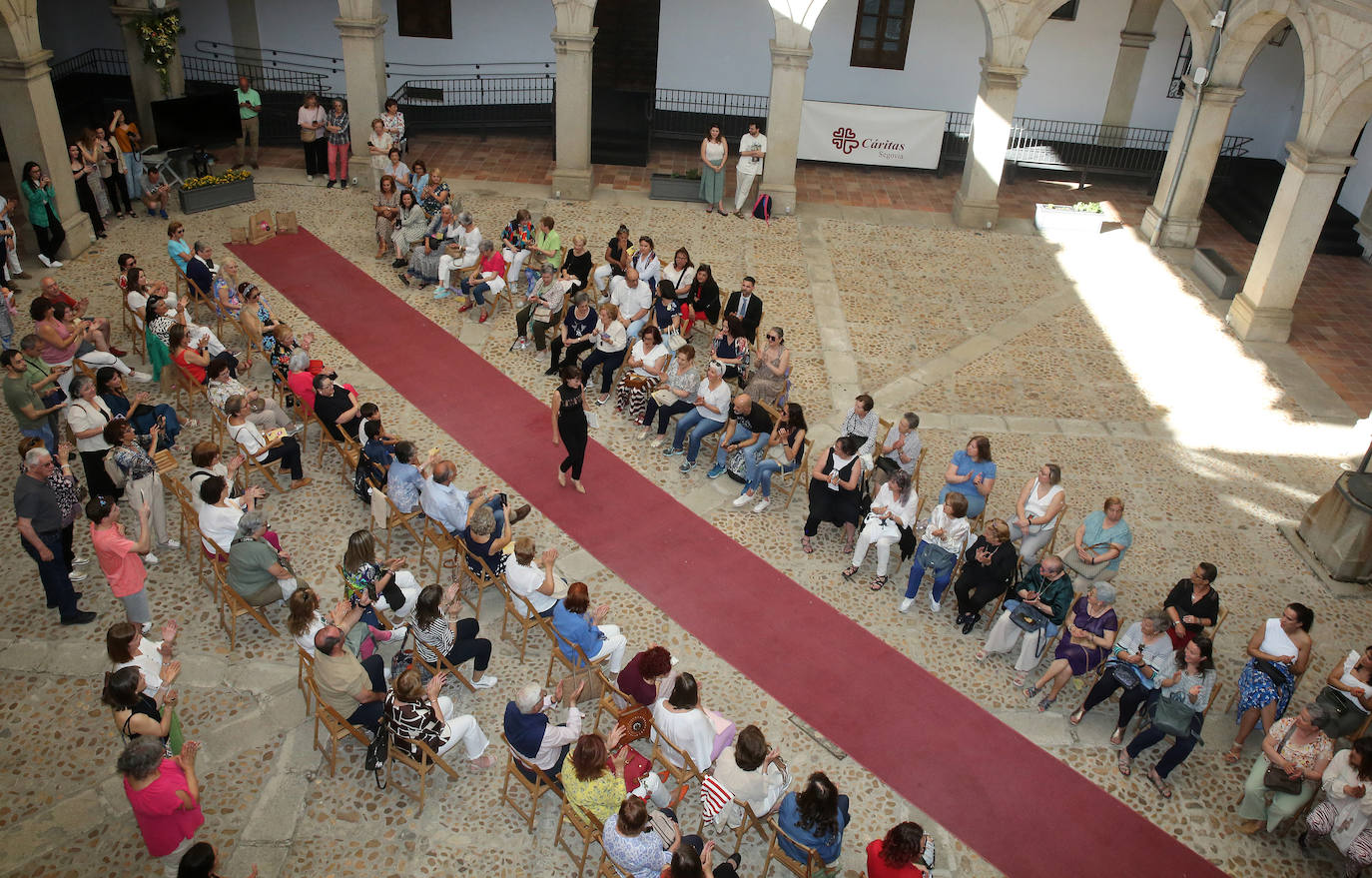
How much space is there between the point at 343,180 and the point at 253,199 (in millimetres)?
1561

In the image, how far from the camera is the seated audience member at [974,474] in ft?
31.5

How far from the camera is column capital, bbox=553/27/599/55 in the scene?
52.9ft

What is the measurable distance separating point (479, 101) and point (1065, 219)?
11.4 m

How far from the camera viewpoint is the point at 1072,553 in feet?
30.5

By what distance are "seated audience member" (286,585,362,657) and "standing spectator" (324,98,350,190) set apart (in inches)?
454

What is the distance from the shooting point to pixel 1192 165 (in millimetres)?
16719

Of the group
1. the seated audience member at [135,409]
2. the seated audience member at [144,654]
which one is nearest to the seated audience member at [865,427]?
the seated audience member at [144,654]

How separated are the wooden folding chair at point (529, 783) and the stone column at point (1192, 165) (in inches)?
578

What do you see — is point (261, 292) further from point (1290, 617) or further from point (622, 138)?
point (1290, 617)

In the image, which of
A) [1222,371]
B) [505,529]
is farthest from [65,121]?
[1222,371]

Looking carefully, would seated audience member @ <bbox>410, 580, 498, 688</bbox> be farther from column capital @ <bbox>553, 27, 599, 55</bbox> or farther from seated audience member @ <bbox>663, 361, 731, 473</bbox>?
column capital @ <bbox>553, 27, 599, 55</bbox>

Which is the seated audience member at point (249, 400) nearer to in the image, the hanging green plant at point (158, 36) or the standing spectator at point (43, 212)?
the standing spectator at point (43, 212)

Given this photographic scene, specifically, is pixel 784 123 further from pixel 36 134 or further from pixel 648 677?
pixel 648 677

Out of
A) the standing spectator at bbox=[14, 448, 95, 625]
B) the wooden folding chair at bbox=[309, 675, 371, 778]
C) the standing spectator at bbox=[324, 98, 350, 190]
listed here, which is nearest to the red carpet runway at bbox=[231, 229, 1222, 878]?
the wooden folding chair at bbox=[309, 675, 371, 778]
